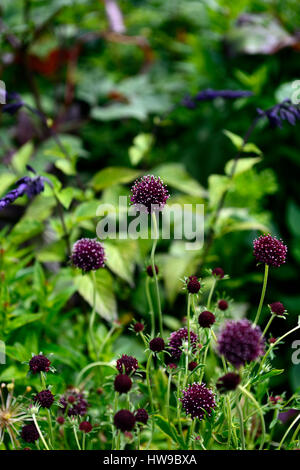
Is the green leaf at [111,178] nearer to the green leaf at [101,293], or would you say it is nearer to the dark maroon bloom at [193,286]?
the green leaf at [101,293]

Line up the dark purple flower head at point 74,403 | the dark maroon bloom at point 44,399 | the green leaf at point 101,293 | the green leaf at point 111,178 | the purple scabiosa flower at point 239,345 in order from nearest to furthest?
the purple scabiosa flower at point 239,345
the dark maroon bloom at point 44,399
the dark purple flower head at point 74,403
the green leaf at point 101,293
the green leaf at point 111,178

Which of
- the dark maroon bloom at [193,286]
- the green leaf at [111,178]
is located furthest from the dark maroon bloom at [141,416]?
the green leaf at [111,178]

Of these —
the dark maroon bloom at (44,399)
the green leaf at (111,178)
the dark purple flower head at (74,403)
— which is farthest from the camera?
the green leaf at (111,178)

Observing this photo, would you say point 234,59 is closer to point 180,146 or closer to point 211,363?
point 180,146

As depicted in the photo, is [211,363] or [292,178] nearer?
[211,363]

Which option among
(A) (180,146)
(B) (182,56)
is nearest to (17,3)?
(B) (182,56)

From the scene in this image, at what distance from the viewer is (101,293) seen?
97 cm

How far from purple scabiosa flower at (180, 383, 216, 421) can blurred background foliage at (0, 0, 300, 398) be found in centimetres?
26

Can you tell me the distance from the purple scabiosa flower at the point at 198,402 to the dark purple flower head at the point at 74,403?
0.20 m

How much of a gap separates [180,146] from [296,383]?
1.06 m

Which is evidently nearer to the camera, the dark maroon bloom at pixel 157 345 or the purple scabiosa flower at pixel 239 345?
the purple scabiosa flower at pixel 239 345

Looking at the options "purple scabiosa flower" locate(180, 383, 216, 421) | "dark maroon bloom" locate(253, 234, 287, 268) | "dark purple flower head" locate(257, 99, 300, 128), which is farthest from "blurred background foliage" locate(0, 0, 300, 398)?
"dark maroon bloom" locate(253, 234, 287, 268)

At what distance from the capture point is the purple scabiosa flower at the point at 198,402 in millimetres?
591

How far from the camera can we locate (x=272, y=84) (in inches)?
67.9
